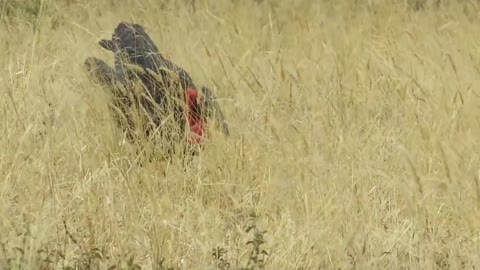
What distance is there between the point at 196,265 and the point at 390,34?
2.36 meters

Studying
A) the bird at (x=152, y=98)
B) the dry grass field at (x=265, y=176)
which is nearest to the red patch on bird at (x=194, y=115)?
the bird at (x=152, y=98)

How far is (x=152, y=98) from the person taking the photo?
277 cm

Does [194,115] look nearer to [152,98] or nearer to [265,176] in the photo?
[152,98]

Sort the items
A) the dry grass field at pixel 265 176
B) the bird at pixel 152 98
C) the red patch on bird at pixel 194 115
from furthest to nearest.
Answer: the red patch on bird at pixel 194 115 < the bird at pixel 152 98 < the dry grass field at pixel 265 176

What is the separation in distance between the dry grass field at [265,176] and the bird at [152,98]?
82mm

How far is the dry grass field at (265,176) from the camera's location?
213 cm

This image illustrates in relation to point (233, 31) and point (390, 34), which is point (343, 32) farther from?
point (233, 31)

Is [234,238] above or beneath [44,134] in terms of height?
beneath

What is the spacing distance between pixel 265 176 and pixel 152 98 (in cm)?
54

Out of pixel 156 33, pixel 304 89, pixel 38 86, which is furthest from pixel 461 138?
pixel 156 33

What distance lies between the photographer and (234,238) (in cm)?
224

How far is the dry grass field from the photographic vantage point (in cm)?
213

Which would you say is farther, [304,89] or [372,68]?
[372,68]

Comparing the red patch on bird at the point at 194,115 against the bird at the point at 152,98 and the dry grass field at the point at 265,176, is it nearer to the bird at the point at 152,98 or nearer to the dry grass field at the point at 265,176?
the bird at the point at 152,98
